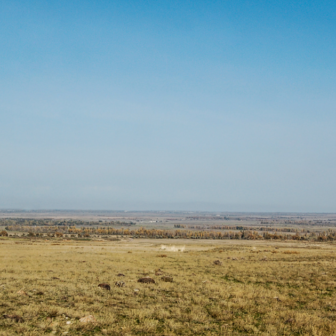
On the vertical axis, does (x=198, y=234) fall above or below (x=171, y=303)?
below

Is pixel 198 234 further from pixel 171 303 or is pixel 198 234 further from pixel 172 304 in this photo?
pixel 172 304

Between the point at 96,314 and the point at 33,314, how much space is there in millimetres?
2617

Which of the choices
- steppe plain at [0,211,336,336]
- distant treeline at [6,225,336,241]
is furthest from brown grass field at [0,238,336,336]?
distant treeline at [6,225,336,241]

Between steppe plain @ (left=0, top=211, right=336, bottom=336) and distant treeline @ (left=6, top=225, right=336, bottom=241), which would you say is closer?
steppe plain @ (left=0, top=211, right=336, bottom=336)

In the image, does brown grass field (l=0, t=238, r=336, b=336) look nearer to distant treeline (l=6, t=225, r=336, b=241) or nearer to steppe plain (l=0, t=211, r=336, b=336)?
steppe plain (l=0, t=211, r=336, b=336)

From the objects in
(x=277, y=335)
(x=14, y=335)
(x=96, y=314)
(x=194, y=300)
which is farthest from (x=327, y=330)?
(x=14, y=335)

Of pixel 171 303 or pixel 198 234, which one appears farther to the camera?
pixel 198 234

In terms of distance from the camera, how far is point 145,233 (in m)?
155

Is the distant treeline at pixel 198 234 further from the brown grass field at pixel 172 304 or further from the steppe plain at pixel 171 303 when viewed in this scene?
the brown grass field at pixel 172 304

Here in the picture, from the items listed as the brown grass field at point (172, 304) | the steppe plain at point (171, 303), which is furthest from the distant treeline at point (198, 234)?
the brown grass field at point (172, 304)

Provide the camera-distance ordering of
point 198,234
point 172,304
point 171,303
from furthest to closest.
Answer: point 198,234
point 171,303
point 172,304

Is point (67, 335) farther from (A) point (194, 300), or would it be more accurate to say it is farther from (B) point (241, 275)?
(B) point (241, 275)

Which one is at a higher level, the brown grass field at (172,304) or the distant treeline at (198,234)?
the brown grass field at (172,304)

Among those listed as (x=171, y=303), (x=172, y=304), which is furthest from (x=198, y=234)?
(x=172, y=304)
